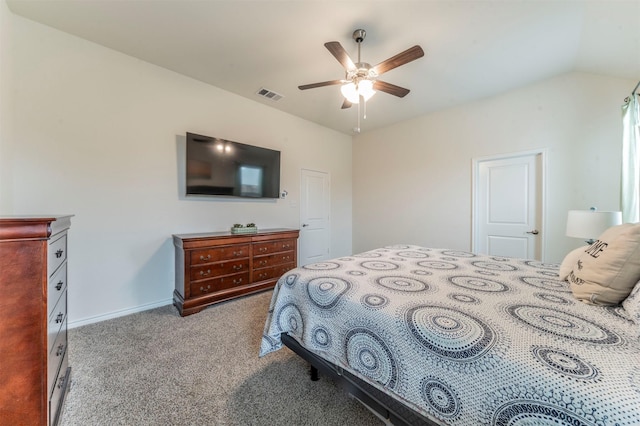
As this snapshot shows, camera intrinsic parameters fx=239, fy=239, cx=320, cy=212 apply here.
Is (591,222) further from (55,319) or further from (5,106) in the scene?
(5,106)

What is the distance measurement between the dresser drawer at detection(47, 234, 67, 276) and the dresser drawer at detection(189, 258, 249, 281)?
52.1 inches

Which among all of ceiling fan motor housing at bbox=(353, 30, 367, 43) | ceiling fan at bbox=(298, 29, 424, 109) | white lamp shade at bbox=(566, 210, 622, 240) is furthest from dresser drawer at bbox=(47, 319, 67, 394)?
white lamp shade at bbox=(566, 210, 622, 240)

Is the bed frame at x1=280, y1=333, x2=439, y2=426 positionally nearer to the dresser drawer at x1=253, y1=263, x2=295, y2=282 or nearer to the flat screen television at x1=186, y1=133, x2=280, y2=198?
the dresser drawer at x1=253, y1=263, x2=295, y2=282

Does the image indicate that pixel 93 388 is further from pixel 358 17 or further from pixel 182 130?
pixel 358 17

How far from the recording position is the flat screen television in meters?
2.98

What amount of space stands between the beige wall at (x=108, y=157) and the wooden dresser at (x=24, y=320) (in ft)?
5.69

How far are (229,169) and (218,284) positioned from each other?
151 cm

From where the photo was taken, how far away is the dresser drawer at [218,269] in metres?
2.69

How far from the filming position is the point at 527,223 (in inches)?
127

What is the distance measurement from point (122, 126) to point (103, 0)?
110cm

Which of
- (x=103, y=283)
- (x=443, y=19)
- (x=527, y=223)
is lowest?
(x=103, y=283)

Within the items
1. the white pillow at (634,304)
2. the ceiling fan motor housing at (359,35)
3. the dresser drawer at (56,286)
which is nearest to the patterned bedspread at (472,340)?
the white pillow at (634,304)

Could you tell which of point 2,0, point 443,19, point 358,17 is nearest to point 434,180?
point 443,19

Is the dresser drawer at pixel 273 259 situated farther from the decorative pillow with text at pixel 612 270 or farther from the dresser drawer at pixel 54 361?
the decorative pillow with text at pixel 612 270
